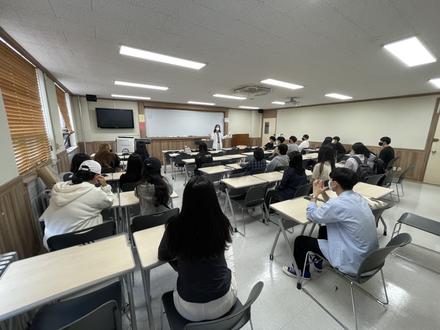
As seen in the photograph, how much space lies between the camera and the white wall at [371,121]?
5902 millimetres

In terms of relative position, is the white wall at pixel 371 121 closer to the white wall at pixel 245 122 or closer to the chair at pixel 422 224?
the white wall at pixel 245 122

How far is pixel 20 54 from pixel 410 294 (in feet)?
19.0

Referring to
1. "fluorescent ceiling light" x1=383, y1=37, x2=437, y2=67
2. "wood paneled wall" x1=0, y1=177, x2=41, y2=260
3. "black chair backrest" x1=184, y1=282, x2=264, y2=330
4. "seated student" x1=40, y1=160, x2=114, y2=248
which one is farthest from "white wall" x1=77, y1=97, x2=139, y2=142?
"black chair backrest" x1=184, y1=282, x2=264, y2=330

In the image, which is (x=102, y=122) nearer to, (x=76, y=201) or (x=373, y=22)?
(x=76, y=201)

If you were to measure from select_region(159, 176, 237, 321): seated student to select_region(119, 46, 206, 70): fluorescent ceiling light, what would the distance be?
279 cm

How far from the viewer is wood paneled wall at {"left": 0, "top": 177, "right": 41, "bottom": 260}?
170 centimetres

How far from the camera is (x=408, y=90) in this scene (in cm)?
524

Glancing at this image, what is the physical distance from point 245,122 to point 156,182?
998cm

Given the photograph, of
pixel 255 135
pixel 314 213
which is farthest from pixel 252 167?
pixel 255 135

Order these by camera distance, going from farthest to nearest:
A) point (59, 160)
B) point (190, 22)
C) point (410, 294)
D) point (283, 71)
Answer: point (59, 160)
point (283, 71)
point (190, 22)
point (410, 294)

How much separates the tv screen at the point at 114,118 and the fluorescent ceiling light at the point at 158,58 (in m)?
5.29

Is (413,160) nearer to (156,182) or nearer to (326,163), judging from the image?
(326,163)

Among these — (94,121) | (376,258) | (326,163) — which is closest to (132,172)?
(376,258)

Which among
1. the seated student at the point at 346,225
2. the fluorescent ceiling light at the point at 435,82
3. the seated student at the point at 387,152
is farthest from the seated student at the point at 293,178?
the fluorescent ceiling light at the point at 435,82
